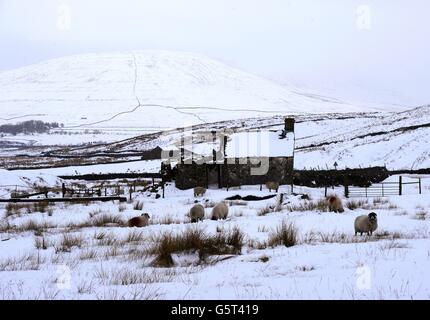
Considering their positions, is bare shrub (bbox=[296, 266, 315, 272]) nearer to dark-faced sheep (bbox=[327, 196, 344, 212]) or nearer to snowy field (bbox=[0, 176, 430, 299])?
snowy field (bbox=[0, 176, 430, 299])

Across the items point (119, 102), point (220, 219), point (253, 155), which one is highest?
point (119, 102)

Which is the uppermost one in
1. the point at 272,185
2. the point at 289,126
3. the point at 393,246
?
the point at 289,126

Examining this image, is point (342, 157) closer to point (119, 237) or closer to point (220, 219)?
point (220, 219)

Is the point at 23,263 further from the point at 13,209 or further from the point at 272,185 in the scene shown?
the point at 272,185

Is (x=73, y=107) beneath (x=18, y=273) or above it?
above

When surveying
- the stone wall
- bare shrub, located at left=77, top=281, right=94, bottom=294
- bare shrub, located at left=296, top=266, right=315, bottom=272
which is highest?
the stone wall

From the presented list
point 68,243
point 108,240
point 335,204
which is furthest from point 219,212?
point 68,243

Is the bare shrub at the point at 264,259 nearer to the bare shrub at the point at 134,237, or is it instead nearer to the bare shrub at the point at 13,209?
the bare shrub at the point at 134,237

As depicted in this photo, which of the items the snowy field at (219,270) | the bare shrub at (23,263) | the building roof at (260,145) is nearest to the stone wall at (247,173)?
the building roof at (260,145)

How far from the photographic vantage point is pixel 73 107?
185m

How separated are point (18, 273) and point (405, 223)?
8590mm

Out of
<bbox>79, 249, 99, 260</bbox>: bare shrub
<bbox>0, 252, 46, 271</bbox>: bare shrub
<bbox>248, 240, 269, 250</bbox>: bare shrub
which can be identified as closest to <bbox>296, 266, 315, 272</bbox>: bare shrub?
<bbox>248, 240, 269, 250</bbox>: bare shrub
